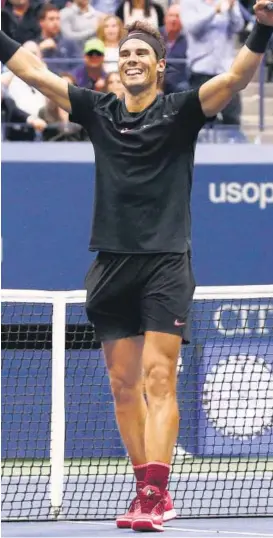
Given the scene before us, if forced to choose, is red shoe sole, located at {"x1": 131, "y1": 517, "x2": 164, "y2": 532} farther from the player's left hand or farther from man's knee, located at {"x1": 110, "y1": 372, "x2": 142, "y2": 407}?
the player's left hand

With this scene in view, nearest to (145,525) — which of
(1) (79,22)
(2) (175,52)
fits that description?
(2) (175,52)

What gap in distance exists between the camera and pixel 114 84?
37.7 ft

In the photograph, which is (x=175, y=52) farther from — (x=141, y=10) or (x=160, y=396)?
(x=160, y=396)

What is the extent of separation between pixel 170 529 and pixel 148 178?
160 centimetres

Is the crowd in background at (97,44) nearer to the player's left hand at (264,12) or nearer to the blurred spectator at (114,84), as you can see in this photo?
the blurred spectator at (114,84)

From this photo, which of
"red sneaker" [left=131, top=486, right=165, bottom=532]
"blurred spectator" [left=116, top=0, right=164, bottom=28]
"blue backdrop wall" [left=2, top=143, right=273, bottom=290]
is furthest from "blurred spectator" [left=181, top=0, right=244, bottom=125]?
"red sneaker" [left=131, top=486, right=165, bottom=532]

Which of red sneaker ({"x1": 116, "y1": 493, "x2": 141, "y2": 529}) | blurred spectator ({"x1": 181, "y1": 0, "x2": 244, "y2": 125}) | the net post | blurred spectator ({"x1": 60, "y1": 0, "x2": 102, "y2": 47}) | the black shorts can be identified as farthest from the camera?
blurred spectator ({"x1": 60, "y1": 0, "x2": 102, "y2": 47})

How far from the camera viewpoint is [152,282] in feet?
20.4

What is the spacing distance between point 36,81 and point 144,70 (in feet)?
1.65

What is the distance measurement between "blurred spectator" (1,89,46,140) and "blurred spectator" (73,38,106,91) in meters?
0.63

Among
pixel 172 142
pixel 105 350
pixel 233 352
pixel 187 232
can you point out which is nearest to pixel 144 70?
→ pixel 172 142

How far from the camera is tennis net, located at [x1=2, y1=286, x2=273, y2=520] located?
7.75m

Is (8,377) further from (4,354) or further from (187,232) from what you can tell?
(187,232)

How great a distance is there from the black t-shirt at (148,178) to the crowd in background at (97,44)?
523 centimetres
